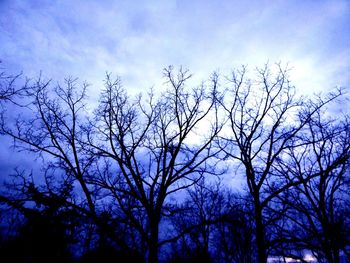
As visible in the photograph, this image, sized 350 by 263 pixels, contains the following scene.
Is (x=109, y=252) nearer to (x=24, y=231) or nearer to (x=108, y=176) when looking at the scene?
(x=24, y=231)

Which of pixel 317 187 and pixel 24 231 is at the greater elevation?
pixel 317 187

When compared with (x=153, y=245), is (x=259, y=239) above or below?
above

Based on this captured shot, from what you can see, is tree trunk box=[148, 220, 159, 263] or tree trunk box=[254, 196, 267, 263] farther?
tree trunk box=[148, 220, 159, 263]

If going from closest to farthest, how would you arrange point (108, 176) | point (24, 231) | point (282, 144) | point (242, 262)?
point (282, 144) < point (108, 176) < point (24, 231) < point (242, 262)

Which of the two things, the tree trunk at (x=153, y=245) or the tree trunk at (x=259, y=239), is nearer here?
the tree trunk at (x=259, y=239)

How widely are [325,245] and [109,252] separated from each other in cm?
1368

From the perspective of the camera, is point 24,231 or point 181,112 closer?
point 181,112

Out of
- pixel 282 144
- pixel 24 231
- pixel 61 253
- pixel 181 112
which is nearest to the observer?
pixel 282 144

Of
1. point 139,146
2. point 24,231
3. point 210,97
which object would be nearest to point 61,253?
point 24,231

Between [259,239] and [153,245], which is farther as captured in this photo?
[153,245]

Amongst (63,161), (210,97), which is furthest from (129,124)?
(210,97)

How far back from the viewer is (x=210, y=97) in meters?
13.8

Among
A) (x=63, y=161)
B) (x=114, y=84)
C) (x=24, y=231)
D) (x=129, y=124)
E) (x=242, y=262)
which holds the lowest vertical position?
(x=242, y=262)

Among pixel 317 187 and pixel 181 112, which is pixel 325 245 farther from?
pixel 181 112
